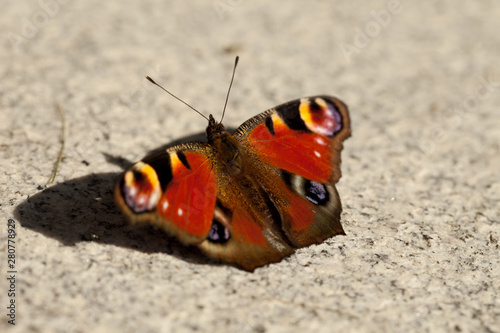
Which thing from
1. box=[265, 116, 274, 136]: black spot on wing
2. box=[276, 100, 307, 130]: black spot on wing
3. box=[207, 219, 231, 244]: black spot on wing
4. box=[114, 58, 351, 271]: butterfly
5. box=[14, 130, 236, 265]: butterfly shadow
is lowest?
box=[14, 130, 236, 265]: butterfly shadow

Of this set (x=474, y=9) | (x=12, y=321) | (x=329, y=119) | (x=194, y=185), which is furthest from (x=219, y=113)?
(x=474, y=9)

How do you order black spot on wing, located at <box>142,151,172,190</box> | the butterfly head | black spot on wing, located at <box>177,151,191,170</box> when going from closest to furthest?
black spot on wing, located at <box>142,151,172,190</box>
black spot on wing, located at <box>177,151,191,170</box>
the butterfly head

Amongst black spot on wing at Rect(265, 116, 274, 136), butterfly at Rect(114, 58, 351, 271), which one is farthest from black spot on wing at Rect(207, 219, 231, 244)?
black spot on wing at Rect(265, 116, 274, 136)

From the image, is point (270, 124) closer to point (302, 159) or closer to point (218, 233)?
point (302, 159)

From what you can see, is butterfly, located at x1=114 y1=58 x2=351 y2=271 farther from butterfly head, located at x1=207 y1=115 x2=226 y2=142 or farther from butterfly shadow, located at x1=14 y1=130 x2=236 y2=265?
butterfly shadow, located at x1=14 y1=130 x2=236 y2=265

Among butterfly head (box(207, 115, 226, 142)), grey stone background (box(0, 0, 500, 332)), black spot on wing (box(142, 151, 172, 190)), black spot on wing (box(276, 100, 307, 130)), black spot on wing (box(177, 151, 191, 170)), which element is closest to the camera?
grey stone background (box(0, 0, 500, 332))

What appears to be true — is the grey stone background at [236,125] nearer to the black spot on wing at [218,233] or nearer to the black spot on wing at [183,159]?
the black spot on wing at [218,233]

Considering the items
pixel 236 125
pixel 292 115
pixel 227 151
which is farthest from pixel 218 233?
pixel 236 125

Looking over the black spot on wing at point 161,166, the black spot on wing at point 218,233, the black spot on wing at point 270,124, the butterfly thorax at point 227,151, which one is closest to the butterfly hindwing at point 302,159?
the black spot on wing at point 270,124
